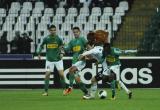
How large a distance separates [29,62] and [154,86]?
533cm

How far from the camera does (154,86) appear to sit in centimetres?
3000

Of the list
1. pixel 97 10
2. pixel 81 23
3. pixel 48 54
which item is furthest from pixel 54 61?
pixel 97 10

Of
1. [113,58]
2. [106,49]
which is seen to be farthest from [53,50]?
[106,49]

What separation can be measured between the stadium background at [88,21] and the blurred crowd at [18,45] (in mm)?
352

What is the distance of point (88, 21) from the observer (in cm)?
3497

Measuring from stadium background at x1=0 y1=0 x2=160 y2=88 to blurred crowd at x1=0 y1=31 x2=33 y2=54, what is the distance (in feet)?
1.15

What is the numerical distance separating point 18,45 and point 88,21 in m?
4.70

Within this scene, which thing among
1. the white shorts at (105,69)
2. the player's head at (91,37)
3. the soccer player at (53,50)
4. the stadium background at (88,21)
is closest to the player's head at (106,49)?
the white shorts at (105,69)

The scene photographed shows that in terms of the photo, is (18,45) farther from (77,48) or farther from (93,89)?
(93,89)

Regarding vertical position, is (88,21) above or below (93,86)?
above

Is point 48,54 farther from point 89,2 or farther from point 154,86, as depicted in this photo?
point 89,2

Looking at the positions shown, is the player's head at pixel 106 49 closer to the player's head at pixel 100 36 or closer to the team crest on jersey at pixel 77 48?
the player's head at pixel 100 36

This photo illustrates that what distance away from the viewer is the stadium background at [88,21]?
103 feet

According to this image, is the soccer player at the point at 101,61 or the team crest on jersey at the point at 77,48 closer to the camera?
the soccer player at the point at 101,61
